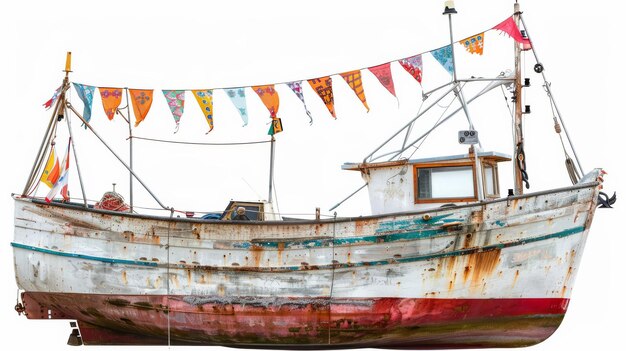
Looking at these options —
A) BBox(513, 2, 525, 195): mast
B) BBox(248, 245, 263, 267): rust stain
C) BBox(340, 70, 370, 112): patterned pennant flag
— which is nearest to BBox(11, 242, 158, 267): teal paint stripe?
BBox(248, 245, 263, 267): rust stain

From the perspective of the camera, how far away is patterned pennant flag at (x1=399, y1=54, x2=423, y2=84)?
19.6 metres

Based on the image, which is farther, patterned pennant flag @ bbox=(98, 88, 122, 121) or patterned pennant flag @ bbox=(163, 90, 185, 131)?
patterned pennant flag @ bbox=(98, 88, 122, 121)

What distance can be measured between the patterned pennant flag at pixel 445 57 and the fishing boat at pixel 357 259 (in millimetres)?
294

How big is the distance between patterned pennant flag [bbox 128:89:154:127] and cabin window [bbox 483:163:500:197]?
6.97 m

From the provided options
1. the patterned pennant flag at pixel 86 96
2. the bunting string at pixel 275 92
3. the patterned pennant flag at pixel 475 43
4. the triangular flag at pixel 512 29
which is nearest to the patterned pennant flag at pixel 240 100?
the bunting string at pixel 275 92

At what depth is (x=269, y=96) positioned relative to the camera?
794 inches

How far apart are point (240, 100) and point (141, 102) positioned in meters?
2.19

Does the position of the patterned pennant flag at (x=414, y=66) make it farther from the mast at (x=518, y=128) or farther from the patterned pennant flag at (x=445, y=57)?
the mast at (x=518, y=128)

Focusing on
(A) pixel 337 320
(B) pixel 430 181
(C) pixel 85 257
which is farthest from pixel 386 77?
(C) pixel 85 257

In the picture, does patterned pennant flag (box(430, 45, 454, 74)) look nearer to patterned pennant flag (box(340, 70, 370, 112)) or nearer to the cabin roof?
patterned pennant flag (box(340, 70, 370, 112))

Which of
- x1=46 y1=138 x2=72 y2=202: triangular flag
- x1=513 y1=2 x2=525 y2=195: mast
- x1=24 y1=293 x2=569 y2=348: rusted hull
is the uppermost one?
x1=513 y1=2 x2=525 y2=195: mast

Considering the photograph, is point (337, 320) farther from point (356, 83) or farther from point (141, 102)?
point (141, 102)

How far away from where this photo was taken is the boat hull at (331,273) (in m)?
18.8

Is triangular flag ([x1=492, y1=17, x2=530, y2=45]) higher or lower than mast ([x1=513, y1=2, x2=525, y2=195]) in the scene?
higher
